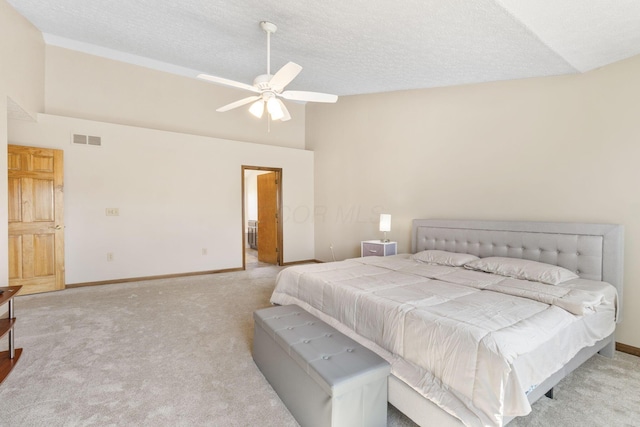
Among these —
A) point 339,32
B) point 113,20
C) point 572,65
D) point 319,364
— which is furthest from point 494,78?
point 113,20

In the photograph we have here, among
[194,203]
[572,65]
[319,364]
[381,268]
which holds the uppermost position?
[572,65]

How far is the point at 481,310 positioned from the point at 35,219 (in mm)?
5541

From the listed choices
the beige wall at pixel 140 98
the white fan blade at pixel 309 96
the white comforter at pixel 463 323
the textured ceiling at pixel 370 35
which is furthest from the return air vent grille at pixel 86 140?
the white comforter at pixel 463 323

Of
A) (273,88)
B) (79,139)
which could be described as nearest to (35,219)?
(79,139)

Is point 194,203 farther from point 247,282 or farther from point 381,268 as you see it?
point 381,268

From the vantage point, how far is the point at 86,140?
4.59 meters

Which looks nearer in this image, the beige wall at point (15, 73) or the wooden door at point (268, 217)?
the beige wall at point (15, 73)

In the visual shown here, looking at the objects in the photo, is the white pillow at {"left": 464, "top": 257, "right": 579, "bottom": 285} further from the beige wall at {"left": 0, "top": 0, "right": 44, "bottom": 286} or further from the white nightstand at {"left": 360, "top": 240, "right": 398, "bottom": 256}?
the beige wall at {"left": 0, "top": 0, "right": 44, "bottom": 286}

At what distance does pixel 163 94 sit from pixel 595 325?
658cm

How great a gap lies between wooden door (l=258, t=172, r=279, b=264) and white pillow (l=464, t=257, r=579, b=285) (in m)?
4.26

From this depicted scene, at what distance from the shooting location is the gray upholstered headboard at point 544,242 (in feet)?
8.77

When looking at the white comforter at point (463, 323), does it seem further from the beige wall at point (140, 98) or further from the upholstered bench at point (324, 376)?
the beige wall at point (140, 98)

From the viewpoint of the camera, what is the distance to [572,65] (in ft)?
9.05

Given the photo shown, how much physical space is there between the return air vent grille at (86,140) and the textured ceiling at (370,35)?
1370mm
